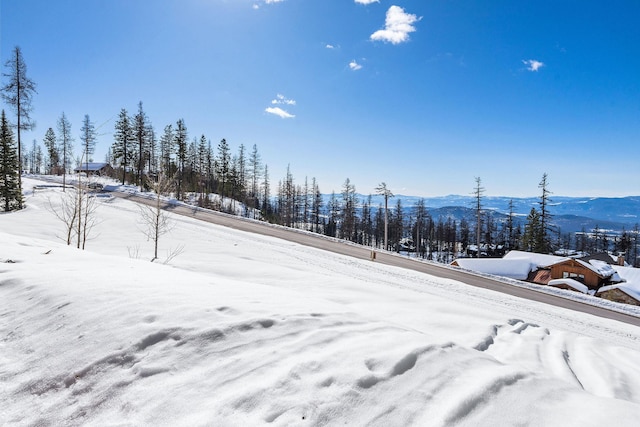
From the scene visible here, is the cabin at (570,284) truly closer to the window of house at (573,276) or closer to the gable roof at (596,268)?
the window of house at (573,276)

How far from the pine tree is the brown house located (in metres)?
51.0

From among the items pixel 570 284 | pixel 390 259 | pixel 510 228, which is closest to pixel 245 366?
pixel 390 259

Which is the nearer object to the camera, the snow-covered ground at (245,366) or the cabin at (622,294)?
the snow-covered ground at (245,366)

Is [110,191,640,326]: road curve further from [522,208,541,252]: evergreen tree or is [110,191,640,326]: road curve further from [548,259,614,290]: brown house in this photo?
[522,208,541,252]: evergreen tree

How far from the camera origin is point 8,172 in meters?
25.3

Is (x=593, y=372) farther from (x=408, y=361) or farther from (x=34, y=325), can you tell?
(x=34, y=325)

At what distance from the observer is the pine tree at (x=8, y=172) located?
25031 mm

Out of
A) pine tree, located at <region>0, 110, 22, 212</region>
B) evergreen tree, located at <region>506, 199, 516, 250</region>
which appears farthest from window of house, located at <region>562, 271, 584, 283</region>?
pine tree, located at <region>0, 110, 22, 212</region>

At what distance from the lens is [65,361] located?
2.97 m

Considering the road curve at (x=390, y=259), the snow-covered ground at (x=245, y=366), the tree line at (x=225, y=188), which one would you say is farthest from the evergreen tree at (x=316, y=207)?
the snow-covered ground at (x=245, y=366)

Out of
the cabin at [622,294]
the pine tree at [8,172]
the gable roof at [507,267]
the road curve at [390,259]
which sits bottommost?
the cabin at [622,294]

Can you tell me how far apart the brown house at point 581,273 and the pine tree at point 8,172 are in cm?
5097

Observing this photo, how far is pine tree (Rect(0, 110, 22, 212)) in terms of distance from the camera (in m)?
25.0

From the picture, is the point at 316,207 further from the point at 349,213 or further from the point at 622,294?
the point at 622,294
